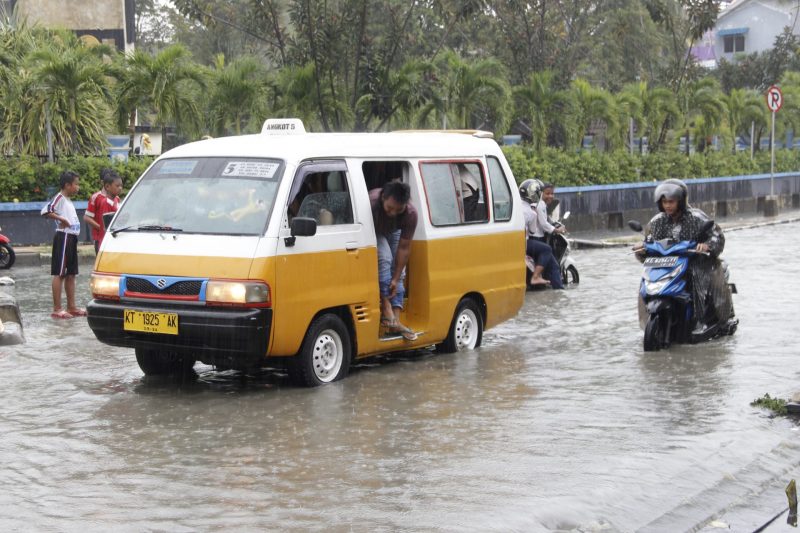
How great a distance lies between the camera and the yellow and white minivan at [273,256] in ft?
31.0

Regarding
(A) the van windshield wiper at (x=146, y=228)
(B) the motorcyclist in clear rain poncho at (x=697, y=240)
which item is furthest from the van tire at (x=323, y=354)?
(B) the motorcyclist in clear rain poncho at (x=697, y=240)

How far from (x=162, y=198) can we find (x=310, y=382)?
6.33 ft

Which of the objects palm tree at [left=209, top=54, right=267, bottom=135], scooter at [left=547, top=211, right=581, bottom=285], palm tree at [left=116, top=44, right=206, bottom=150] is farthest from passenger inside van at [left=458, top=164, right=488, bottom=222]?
A: palm tree at [left=116, top=44, right=206, bottom=150]

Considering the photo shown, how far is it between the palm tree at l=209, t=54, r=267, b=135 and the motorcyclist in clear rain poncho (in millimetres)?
14766

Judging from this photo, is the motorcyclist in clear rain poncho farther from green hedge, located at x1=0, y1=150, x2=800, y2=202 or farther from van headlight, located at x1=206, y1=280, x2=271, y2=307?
green hedge, located at x1=0, y1=150, x2=800, y2=202

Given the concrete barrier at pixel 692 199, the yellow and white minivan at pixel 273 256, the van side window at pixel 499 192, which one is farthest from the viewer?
the concrete barrier at pixel 692 199

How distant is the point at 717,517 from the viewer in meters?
6.73

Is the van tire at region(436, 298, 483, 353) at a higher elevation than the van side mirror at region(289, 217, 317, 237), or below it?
below

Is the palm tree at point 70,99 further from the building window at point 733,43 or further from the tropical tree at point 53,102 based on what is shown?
the building window at point 733,43

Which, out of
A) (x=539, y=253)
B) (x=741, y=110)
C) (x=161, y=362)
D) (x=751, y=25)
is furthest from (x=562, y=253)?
(x=751, y=25)

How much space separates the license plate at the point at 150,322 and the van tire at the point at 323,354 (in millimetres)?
1061

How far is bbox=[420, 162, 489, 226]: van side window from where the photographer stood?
11539mm

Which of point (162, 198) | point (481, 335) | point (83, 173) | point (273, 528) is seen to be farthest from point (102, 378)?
point (83, 173)

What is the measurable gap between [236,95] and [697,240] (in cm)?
1557
